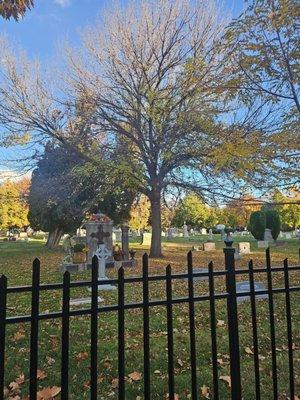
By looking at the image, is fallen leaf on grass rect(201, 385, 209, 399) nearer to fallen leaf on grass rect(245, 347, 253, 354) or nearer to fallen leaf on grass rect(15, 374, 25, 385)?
fallen leaf on grass rect(245, 347, 253, 354)

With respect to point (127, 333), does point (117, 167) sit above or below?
above

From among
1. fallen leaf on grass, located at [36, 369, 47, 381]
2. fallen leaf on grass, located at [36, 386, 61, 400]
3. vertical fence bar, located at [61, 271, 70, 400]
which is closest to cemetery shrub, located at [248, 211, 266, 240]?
fallen leaf on grass, located at [36, 369, 47, 381]

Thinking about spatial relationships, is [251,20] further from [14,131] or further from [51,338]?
[14,131]

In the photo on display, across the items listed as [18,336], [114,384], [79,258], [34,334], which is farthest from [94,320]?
[79,258]

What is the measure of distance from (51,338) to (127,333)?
1.13 meters

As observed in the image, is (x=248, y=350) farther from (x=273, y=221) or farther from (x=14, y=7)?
(x=273, y=221)

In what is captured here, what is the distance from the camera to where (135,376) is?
3922 millimetres

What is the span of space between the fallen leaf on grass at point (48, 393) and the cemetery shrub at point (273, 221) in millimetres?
28470

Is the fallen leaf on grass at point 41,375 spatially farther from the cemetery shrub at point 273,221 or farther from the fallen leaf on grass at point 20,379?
the cemetery shrub at point 273,221

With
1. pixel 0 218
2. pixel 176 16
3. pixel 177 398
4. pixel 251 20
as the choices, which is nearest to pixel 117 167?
pixel 176 16

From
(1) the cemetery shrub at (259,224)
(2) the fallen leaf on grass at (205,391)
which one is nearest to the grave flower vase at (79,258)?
(2) the fallen leaf on grass at (205,391)

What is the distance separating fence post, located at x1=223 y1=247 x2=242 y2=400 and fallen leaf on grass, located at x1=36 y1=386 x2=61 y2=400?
71.0 inches

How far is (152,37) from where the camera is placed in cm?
1712

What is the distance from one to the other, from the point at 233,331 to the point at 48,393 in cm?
199
